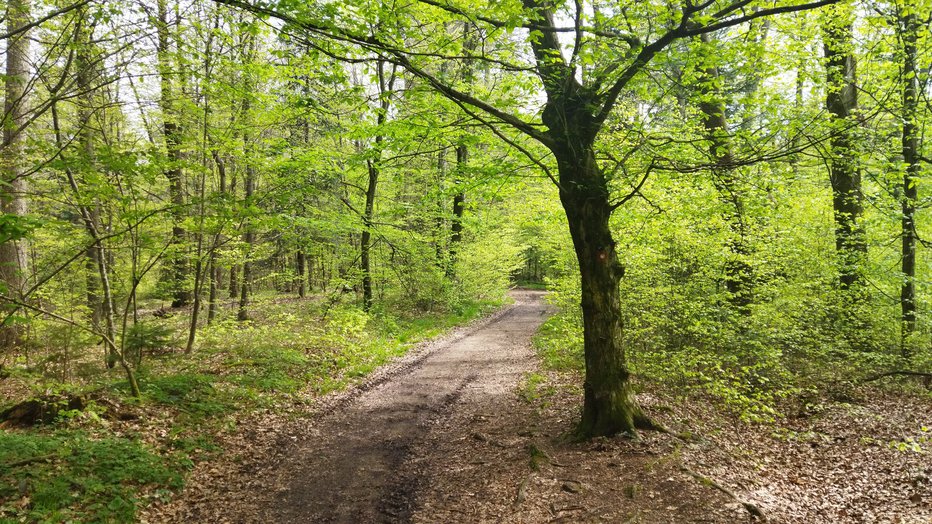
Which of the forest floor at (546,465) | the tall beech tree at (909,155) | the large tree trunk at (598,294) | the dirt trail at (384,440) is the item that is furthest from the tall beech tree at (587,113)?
the tall beech tree at (909,155)

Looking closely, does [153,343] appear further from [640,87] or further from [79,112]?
[640,87]

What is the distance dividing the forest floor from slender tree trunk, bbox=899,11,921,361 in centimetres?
193

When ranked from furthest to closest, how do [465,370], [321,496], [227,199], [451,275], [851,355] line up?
[451,275]
[465,370]
[851,355]
[227,199]
[321,496]

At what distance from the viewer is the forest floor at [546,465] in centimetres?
516

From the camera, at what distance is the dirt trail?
5445 mm

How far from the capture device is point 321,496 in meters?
5.66

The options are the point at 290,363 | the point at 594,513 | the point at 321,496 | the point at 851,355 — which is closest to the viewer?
the point at 594,513

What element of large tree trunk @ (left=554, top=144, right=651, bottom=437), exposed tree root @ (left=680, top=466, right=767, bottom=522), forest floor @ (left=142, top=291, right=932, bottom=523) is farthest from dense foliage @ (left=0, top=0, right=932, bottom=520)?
exposed tree root @ (left=680, top=466, right=767, bottom=522)

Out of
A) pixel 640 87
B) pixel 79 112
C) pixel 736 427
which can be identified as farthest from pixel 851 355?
pixel 79 112

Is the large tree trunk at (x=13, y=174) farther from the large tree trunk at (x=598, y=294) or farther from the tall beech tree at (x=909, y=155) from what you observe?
the tall beech tree at (x=909, y=155)

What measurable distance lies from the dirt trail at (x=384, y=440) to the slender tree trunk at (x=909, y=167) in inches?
323

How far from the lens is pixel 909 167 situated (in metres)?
9.69

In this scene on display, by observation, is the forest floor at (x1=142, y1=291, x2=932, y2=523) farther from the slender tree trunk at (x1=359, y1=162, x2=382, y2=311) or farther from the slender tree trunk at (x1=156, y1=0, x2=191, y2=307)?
the slender tree trunk at (x1=359, y1=162, x2=382, y2=311)

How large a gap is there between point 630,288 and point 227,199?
307 inches
